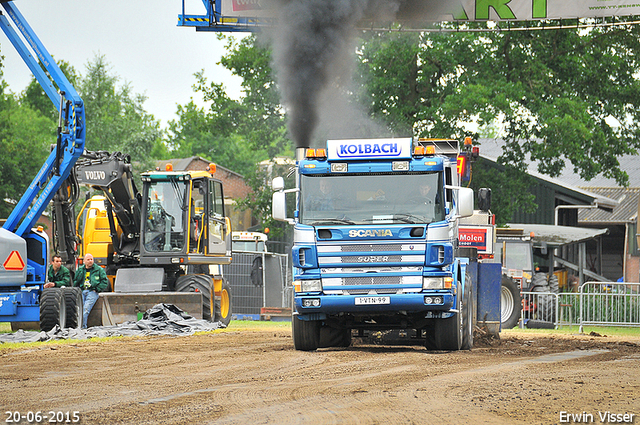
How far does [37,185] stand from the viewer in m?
16.9

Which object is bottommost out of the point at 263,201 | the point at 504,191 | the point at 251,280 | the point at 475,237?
the point at 251,280

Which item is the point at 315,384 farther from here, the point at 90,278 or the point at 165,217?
the point at 165,217

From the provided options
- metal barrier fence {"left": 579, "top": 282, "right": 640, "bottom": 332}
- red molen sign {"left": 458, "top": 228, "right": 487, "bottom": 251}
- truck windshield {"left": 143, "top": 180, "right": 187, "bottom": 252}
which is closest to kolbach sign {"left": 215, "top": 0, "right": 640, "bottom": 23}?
truck windshield {"left": 143, "top": 180, "right": 187, "bottom": 252}

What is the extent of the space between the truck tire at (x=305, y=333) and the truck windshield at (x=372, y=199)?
67.5 inches

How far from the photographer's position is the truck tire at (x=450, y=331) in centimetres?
1275

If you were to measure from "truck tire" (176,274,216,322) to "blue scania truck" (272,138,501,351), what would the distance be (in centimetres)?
712

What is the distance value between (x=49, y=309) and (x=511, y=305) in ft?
39.7

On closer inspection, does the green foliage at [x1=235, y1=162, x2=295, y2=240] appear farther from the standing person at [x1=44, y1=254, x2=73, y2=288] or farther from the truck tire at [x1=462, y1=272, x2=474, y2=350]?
the truck tire at [x1=462, y1=272, x2=474, y2=350]

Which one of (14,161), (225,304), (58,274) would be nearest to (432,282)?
(58,274)

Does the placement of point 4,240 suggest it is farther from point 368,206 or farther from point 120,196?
point 368,206

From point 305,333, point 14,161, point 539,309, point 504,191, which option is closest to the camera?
point 305,333

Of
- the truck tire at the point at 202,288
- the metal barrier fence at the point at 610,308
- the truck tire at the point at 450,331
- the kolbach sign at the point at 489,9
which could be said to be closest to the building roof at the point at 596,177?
the metal barrier fence at the point at 610,308

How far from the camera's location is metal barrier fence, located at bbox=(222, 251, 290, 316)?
101 feet

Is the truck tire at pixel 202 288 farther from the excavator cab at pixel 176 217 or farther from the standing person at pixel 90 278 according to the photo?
the standing person at pixel 90 278
